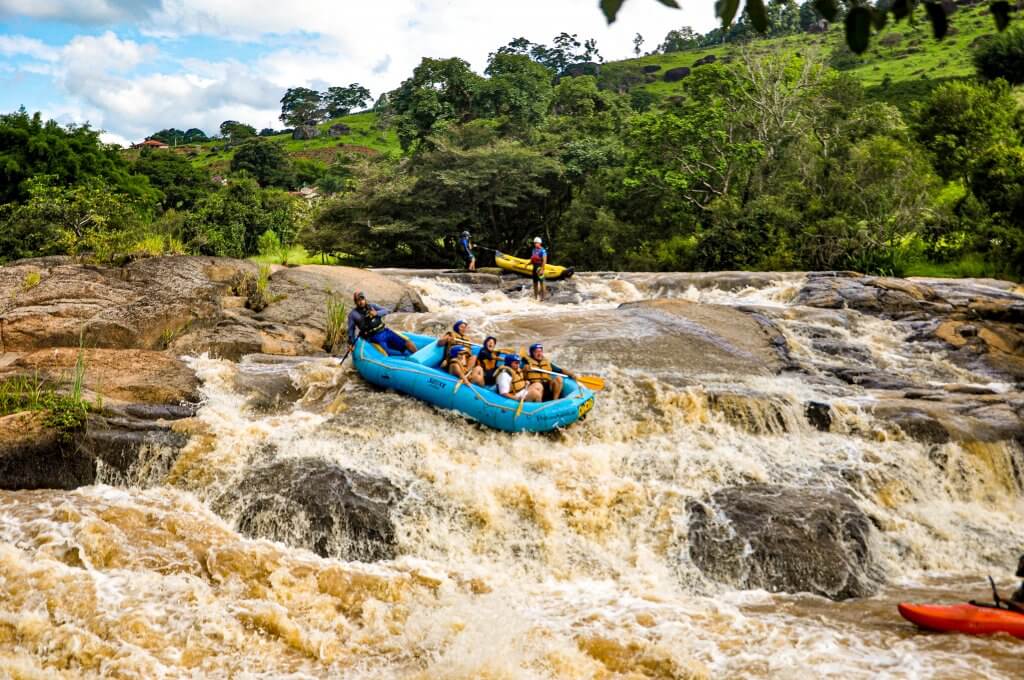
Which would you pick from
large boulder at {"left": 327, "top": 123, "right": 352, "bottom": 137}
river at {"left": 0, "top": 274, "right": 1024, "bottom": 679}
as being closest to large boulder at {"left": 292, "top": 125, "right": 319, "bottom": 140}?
large boulder at {"left": 327, "top": 123, "right": 352, "bottom": 137}

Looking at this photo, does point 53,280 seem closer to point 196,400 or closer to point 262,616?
point 196,400

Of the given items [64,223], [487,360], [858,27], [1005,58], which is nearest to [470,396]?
[487,360]

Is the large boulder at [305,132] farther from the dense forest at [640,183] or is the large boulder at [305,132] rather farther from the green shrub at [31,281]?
the green shrub at [31,281]

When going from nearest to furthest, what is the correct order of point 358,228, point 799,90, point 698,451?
point 698,451 → point 799,90 → point 358,228

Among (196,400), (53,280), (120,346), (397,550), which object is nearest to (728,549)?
(397,550)

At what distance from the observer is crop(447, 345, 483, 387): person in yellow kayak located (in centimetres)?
973

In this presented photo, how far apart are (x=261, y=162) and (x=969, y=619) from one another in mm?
47482

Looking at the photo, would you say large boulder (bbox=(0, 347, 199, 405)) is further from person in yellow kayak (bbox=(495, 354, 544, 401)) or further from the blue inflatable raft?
person in yellow kayak (bbox=(495, 354, 544, 401))

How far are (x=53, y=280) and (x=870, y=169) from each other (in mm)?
18707

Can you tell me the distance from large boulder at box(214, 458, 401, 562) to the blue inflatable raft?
164 centimetres

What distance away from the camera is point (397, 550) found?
753 centimetres

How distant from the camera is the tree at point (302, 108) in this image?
78.0 metres

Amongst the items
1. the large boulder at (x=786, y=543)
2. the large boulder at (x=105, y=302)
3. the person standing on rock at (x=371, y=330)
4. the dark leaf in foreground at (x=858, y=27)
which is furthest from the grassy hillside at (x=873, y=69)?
the dark leaf in foreground at (x=858, y=27)

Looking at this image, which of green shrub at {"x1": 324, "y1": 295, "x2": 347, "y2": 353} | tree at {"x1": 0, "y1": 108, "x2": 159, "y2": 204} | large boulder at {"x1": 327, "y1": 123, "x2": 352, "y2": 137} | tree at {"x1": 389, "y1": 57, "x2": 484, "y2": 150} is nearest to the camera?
green shrub at {"x1": 324, "y1": 295, "x2": 347, "y2": 353}
